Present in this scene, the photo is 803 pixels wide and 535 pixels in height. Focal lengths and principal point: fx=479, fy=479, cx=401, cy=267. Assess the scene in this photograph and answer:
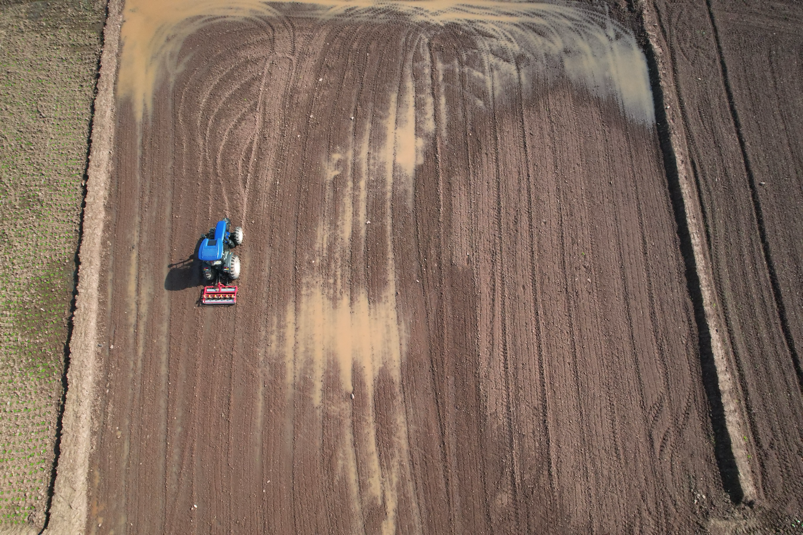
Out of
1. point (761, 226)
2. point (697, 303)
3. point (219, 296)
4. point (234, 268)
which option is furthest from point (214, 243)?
point (761, 226)

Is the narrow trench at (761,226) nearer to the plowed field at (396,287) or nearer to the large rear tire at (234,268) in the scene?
the plowed field at (396,287)

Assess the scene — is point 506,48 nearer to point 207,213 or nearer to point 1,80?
point 207,213

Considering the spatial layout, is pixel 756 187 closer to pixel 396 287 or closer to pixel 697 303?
pixel 697 303

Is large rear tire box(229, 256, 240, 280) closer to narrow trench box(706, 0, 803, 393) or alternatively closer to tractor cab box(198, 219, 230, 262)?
tractor cab box(198, 219, 230, 262)

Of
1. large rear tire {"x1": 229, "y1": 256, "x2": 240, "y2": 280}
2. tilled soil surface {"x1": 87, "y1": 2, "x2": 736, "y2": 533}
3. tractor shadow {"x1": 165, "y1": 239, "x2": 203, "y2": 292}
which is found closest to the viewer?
tilled soil surface {"x1": 87, "y1": 2, "x2": 736, "y2": 533}

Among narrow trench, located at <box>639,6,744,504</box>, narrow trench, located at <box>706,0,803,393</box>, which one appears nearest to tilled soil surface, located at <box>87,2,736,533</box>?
narrow trench, located at <box>639,6,744,504</box>

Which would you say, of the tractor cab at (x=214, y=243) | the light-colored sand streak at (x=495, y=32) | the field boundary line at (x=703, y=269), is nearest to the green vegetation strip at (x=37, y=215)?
the light-colored sand streak at (x=495, y=32)
